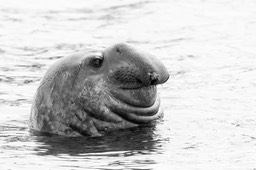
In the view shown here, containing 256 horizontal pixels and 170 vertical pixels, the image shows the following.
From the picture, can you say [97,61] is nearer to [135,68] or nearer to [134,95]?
[135,68]

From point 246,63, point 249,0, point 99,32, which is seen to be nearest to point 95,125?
point 246,63

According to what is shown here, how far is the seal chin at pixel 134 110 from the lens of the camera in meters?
11.0

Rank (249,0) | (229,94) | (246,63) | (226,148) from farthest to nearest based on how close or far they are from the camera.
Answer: (249,0) → (246,63) → (229,94) → (226,148)

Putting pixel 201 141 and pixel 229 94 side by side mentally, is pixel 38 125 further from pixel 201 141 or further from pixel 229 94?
pixel 229 94

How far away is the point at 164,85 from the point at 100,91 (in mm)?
3647

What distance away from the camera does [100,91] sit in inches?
432

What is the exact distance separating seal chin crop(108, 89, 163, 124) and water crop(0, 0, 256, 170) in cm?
15

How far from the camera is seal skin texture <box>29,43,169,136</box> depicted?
10.9 m

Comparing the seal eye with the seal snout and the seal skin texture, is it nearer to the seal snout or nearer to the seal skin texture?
the seal skin texture

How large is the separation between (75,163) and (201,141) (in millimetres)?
1706

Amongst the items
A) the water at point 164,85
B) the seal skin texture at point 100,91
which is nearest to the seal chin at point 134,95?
the seal skin texture at point 100,91

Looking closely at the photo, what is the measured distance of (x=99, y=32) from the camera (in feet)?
65.6

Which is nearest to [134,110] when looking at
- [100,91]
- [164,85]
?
[100,91]

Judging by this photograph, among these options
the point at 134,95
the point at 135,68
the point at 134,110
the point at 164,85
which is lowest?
the point at 164,85
